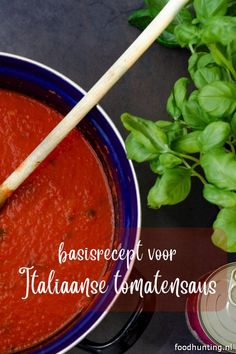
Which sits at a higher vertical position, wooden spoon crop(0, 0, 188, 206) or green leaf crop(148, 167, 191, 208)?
wooden spoon crop(0, 0, 188, 206)

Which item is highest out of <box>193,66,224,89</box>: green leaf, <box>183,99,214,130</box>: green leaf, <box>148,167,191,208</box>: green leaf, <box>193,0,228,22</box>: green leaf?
<box>193,0,228,22</box>: green leaf

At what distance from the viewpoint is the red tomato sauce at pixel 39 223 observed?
4.00 feet

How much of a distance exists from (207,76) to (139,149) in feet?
0.52

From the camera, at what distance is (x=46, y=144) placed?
3.76 feet

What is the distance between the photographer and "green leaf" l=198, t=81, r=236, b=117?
0.96 meters

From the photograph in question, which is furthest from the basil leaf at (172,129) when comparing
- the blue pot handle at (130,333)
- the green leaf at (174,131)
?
the blue pot handle at (130,333)

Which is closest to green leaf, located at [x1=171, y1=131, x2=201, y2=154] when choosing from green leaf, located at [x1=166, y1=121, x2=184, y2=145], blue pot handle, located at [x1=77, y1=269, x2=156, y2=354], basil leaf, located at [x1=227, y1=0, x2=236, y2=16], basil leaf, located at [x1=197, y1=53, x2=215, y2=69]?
green leaf, located at [x1=166, y1=121, x2=184, y2=145]

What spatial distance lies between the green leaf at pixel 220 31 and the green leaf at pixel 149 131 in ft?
0.52

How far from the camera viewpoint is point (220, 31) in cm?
93

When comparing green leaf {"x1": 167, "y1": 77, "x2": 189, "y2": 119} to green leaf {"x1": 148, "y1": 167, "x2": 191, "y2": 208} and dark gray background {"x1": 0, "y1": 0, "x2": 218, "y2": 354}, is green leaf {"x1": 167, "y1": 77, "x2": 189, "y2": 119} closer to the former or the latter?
green leaf {"x1": 148, "y1": 167, "x2": 191, "y2": 208}

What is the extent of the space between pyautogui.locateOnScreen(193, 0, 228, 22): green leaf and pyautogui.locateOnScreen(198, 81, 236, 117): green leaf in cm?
11

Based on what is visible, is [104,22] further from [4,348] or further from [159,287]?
[4,348]

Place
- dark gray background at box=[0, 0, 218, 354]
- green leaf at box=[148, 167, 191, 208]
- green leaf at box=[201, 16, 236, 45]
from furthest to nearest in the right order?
dark gray background at box=[0, 0, 218, 354] < green leaf at box=[148, 167, 191, 208] < green leaf at box=[201, 16, 236, 45]

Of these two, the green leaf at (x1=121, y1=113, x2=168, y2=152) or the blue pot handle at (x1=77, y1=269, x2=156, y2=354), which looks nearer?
the green leaf at (x1=121, y1=113, x2=168, y2=152)
